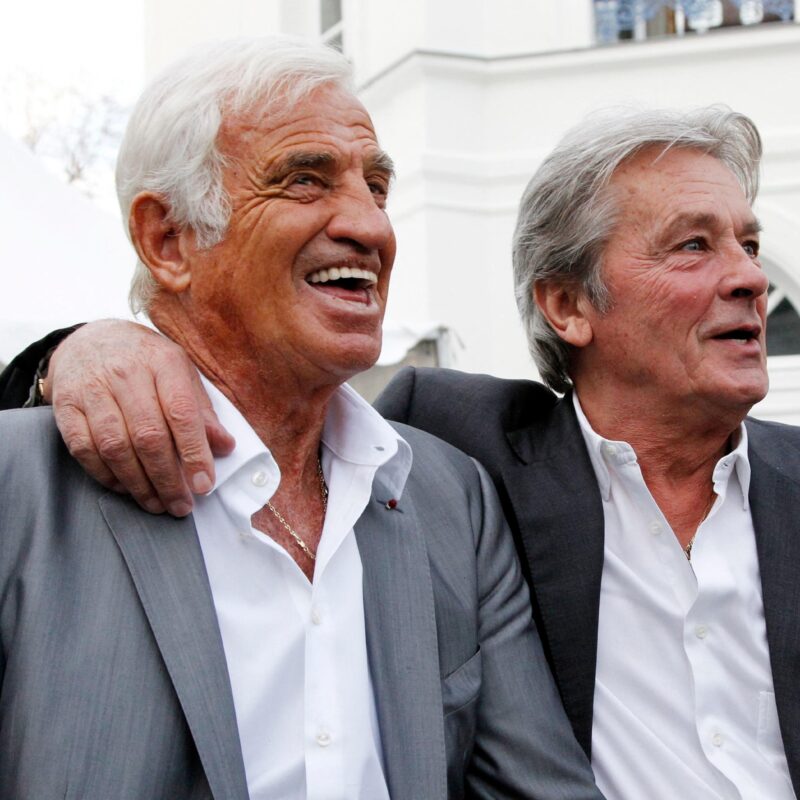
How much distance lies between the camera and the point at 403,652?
6.57 ft

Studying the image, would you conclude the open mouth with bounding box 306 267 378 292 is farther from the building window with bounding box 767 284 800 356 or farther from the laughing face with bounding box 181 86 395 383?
the building window with bounding box 767 284 800 356

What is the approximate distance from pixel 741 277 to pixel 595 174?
1.34 feet

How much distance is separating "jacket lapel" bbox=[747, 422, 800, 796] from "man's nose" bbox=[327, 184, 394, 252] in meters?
1.03

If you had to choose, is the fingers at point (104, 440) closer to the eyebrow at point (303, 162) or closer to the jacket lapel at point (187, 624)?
the jacket lapel at point (187, 624)

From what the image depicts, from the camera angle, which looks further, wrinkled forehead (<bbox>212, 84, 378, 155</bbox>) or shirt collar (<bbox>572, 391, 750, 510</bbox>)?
shirt collar (<bbox>572, 391, 750, 510</bbox>)

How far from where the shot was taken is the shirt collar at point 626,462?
2523 millimetres

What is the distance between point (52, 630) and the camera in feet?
5.67

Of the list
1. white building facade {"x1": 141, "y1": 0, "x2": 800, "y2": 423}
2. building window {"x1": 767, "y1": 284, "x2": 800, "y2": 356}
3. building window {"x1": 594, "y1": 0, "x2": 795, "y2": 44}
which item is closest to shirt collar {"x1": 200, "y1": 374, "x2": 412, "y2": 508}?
white building facade {"x1": 141, "y1": 0, "x2": 800, "y2": 423}

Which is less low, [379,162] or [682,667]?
[379,162]

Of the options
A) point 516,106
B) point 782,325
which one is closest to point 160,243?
point 516,106

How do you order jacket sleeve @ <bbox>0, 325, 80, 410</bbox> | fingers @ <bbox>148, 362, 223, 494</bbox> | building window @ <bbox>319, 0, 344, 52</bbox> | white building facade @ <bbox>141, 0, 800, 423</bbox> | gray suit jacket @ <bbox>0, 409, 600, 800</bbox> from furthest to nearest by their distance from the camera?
building window @ <bbox>319, 0, 344, 52</bbox> < white building facade @ <bbox>141, 0, 800, 423</bbox> < jacket sleeve @ <bbox>0, 325, 80, 410</bbox> < fingers @ <bbox>148, 362, 223, 494</bbox> < gray suit jacket @ <bbox>0, 409, 600, 800</bbox>

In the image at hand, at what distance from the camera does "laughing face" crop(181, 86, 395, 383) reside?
2066mm

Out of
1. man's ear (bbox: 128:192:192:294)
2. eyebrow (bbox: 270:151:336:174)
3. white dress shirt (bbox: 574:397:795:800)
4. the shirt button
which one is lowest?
white dress shirt (bbox: 574:397:795:800)

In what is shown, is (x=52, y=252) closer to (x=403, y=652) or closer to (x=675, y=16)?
(x=403, y=652)
